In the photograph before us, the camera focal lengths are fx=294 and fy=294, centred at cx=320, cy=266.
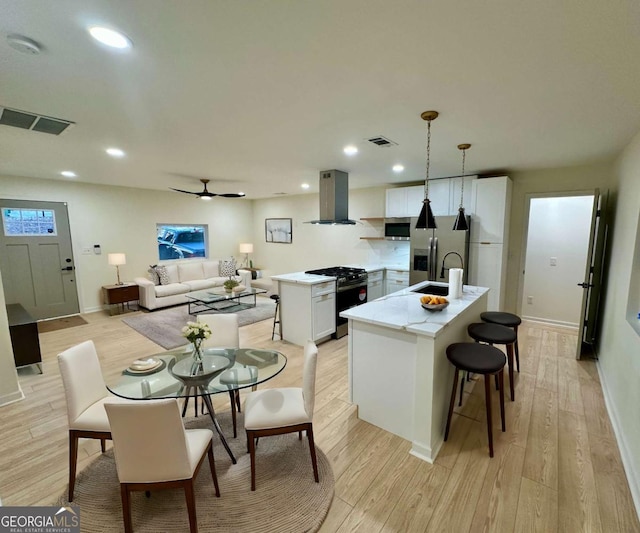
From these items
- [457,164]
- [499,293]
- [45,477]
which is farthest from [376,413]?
[457,164]

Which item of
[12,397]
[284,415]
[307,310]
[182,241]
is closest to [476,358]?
[284,415]

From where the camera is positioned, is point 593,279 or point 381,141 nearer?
point 381,141

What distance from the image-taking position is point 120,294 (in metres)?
5.80

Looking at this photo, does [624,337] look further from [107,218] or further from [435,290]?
[107,218]

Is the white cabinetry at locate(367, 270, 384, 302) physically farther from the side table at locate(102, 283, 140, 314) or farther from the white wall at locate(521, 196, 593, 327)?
the side table at locate(102, 283, 140, 314)

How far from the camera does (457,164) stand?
13.3 ft

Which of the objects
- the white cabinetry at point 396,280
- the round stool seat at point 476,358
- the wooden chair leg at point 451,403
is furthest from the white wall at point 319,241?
the wooden chair leg at point 451,403

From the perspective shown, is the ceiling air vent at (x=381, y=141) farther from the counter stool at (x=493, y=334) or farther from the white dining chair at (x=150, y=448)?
the white dining chair at (x=150, y=448)

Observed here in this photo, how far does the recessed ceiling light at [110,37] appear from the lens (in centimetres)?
136

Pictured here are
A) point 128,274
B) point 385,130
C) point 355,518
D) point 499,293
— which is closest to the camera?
point 355,518

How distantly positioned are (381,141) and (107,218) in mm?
5830

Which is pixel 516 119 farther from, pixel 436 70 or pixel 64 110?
pixel 64 110

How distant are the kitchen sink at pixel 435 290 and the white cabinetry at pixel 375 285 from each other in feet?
5.47

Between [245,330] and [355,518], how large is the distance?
3.50 m
